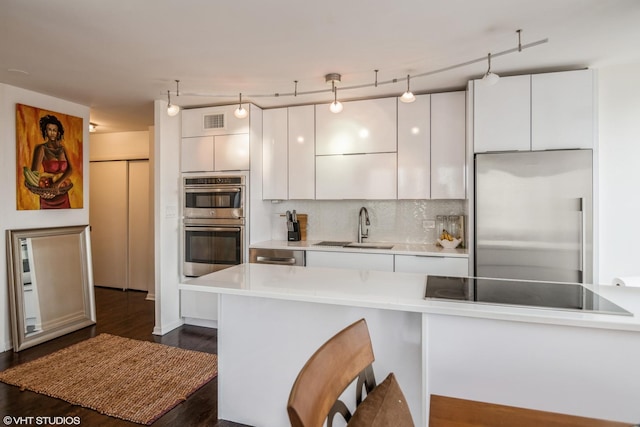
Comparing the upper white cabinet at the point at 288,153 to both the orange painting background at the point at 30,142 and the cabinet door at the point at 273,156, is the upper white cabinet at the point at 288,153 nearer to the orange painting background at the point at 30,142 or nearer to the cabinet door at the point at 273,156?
the cabinet door at the point at 273,156

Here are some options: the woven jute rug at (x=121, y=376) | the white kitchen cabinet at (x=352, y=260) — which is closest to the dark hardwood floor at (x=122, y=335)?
the woven jute rug at (x=121, y=376)

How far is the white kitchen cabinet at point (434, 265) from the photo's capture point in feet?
10.4

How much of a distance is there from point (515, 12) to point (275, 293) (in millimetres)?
2043

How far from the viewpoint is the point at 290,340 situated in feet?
6.64

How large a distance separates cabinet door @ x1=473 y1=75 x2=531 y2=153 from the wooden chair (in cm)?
246

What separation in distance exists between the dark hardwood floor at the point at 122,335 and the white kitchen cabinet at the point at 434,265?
6.06ft

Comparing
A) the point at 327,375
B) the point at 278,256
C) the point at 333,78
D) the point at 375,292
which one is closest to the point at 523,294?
the point at 375,292

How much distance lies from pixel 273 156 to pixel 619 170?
10.4 ft

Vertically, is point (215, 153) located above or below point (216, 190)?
above

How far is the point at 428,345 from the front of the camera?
1661 millimetres

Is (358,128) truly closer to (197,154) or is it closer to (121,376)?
(197,154)

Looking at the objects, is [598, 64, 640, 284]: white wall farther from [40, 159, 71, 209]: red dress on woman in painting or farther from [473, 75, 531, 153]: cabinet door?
Answer: [40, 159, 71, 209]: red dress on woman in painting

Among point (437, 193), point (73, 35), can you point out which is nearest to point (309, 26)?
point (73, 35)

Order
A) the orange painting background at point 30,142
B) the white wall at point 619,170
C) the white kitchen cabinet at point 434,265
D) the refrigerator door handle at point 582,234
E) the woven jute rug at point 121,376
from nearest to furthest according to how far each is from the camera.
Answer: the woven jute rug at point 121,376
the refrigerator door handle at point 582,234
the white wall at point 619,170
the white kitchen cabinet at point 434,265
the orange painting background at point 30,142
